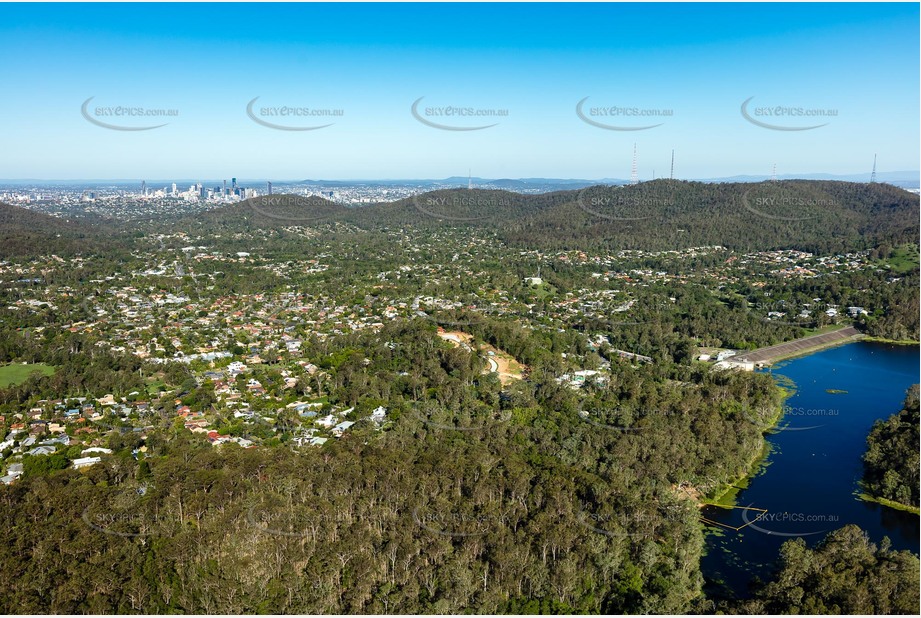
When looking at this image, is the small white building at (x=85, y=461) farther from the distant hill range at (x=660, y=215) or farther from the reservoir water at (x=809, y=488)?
the distant hill range at (x=660, y=215)

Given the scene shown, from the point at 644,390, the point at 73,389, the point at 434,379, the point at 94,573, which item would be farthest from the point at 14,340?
the point at 644,390

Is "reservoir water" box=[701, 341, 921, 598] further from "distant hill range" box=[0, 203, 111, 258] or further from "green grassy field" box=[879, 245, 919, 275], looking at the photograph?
"distant hill range" box=[0, 203, 111, 258]

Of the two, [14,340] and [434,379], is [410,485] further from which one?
[14,340]

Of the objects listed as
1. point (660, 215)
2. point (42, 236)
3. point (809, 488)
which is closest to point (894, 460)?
point (809, 488)

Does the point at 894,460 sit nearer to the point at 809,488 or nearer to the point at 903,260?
the point at 809,488

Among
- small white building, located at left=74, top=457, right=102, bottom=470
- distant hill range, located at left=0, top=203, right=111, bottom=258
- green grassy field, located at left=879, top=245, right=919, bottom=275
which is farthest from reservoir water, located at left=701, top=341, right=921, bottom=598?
distant hill range, located at left=0, top=203, right=111, bottom=258

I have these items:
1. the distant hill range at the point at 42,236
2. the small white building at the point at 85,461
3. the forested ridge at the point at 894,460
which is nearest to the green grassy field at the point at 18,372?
the small white building at the point at 85,461
